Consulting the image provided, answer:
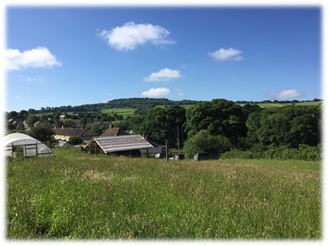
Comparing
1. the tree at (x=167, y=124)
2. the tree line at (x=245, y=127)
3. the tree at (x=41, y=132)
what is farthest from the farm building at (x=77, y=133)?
the tree line at (x=245, y=127)

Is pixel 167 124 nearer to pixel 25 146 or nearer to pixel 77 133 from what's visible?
pixel 25 146

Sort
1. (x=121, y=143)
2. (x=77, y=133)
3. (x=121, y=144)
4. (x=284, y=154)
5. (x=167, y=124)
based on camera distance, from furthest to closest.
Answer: (x=77, y=133) → (x=167, y=124) → (x=121, y=143) → (x=121, y=144) → (x=284, y=154)

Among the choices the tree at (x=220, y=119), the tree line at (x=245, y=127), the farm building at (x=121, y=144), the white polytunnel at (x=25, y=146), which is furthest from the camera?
the tree line at (x=245, y=127)

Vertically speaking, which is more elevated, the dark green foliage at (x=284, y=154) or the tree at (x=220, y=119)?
A: the tree at (x=220, y=119)

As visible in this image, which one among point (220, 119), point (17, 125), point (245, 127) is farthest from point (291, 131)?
point (17, 125)

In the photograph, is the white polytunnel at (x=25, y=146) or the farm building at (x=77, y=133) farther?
the farm building at (x=77, y=133)

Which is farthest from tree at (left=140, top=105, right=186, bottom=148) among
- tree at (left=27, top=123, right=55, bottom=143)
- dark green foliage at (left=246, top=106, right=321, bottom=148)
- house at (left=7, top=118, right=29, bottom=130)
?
house at (left=7, top=118, right=29, bottom=130)

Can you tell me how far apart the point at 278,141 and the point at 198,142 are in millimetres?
23052

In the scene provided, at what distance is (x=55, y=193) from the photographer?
5.69m

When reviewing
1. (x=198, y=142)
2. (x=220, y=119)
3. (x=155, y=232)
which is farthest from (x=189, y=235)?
(x=220, y=119)

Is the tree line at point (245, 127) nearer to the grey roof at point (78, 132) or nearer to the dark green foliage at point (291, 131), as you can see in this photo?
the dark green foliage at point (291, 131)

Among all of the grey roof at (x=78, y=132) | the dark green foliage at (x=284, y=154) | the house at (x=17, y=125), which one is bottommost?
the dark green foliage at (x=284, y=154)

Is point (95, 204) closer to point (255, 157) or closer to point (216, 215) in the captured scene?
point (216, 215)

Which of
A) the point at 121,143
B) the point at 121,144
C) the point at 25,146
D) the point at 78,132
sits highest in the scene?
the point at 25,146
